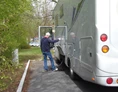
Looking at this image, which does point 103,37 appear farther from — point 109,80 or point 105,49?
point 109,80

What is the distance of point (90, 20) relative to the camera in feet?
17.5

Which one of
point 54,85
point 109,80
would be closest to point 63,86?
point 54,85

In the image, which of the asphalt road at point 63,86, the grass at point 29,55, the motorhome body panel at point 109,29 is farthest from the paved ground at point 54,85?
the grass at point 29,55

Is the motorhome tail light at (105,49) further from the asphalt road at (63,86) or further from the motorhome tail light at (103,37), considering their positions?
the asphalt road at (63,86)

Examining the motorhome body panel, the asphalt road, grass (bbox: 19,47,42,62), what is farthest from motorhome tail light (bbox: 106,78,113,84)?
grass (bbox: 19,47,42,62)

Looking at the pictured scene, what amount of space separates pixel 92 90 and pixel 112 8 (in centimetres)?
297

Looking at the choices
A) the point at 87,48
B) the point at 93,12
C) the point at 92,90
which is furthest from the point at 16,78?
the point at 93,12

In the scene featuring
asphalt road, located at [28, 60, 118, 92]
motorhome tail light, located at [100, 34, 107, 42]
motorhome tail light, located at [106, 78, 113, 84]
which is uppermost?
motorhome tail light, located at [100, 34, 107, 42]

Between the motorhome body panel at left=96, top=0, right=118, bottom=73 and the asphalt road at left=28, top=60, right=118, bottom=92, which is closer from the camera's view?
the motorhome body panel at left=96, top=0, right=118, bottom=73

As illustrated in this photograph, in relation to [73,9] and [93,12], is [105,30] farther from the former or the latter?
[73,9]

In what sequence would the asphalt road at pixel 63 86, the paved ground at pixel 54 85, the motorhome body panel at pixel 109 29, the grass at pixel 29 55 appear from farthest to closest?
the grass at pixel 29 55 < the paved ground at pixel 54 85 < the asphalt road at pixel 63 86 < the motorhome body panel at pixel 109 29

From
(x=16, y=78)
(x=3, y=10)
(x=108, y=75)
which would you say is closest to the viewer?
(x=108, y=75)

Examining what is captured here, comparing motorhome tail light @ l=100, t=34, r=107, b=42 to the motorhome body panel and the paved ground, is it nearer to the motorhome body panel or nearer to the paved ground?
the motorhome body panel

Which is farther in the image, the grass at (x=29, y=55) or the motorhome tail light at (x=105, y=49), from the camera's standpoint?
the grass at (x=29, y=55)
